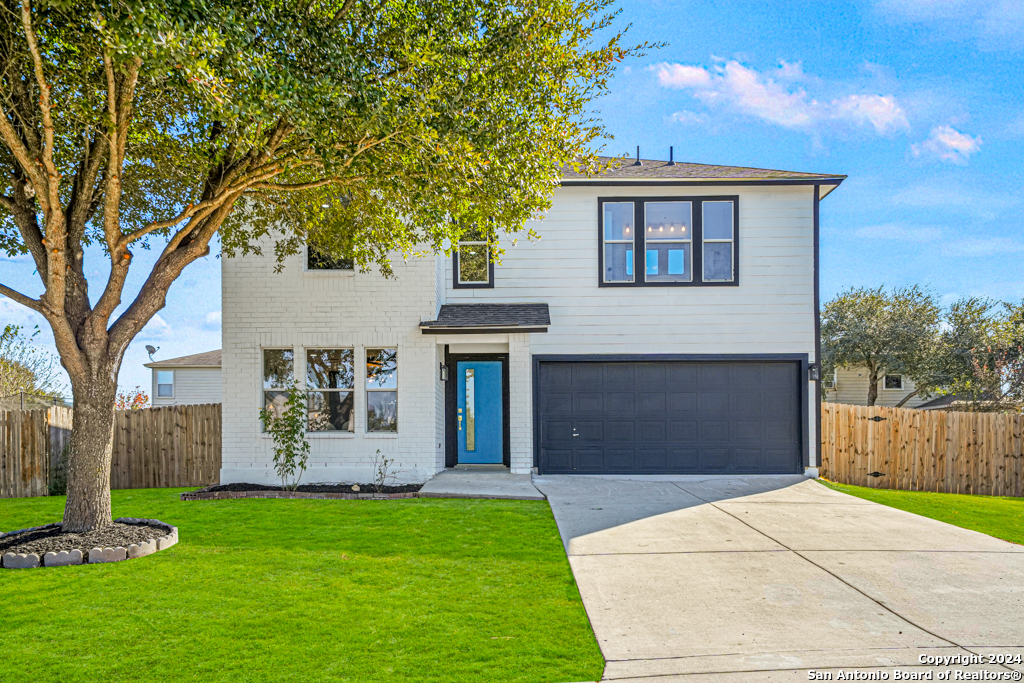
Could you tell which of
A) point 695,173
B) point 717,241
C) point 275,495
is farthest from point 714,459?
point 275,495

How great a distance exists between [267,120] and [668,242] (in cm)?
882

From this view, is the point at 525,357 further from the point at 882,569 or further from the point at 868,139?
the point at 868,139

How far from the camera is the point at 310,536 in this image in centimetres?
755

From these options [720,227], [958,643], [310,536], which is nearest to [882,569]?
[958,643]

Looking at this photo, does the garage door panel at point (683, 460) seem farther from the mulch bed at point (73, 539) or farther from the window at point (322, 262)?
Result: the mulch bed at point (73, 539)

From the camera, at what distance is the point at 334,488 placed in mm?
10820

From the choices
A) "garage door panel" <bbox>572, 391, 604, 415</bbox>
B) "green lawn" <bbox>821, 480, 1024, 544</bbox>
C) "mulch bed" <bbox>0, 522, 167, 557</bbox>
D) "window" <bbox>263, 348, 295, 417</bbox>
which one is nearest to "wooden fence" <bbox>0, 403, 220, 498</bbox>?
"window" <bbox>263, 348, 295, 417</bbox>

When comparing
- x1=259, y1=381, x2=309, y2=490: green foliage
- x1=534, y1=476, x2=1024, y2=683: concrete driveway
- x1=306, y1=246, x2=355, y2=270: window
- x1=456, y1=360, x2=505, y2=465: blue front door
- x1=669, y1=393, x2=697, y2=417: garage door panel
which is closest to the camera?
x1=534, y1=476, x2=1024, y2=683: concrete driveway

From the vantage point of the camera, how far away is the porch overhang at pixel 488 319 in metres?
11.6

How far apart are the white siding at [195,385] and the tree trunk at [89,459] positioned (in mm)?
20195

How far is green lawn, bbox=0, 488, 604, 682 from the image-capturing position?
Result: 404cm

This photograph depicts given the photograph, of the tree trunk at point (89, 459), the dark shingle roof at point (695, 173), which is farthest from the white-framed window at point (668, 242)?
the tree trunk at point (89, 459)

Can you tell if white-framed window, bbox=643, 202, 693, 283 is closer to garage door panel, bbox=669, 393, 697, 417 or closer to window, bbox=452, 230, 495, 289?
garage door panel, bbox=669, 393, 697, 417

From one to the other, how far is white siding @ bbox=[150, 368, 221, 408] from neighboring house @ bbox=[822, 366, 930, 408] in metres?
25.9
